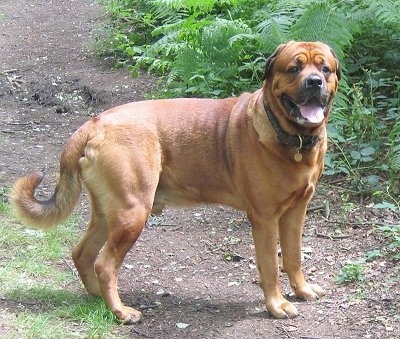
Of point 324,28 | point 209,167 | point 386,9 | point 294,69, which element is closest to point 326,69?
point 294,69

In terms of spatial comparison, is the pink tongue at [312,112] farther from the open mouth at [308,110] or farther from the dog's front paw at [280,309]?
the dog's front paw at [280,309]

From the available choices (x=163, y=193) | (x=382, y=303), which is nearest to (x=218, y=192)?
(x=163, y=193)

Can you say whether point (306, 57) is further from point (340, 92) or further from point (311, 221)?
point (340, 92)

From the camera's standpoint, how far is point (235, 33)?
7.34m

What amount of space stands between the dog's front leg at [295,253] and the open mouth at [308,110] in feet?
2.34

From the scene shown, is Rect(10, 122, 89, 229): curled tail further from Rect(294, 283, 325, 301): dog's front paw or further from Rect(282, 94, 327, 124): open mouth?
Rect(294, 283, 325, 301): dog's front paw

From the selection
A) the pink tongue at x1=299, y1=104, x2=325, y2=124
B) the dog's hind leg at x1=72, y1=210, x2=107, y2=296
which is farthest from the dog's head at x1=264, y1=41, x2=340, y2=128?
the dog's hind leg at x1=72, y1=210, x2=107, y2=296

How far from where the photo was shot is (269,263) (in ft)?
14.6

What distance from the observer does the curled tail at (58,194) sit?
4484mm

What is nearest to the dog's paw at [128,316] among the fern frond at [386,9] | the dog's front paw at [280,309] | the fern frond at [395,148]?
the dog's front paw at [280,309]

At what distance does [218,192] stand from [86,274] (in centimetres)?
100

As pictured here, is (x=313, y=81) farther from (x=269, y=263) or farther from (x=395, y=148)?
(x=395, y=148)

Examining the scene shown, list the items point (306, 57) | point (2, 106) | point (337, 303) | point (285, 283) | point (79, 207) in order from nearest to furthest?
1. point (306, 57)
2. point (337, 303)
3. point (285, 283)
4. point (79, 207)
5. point (2, 106)

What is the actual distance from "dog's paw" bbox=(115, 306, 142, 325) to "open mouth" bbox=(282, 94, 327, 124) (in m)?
1.52
